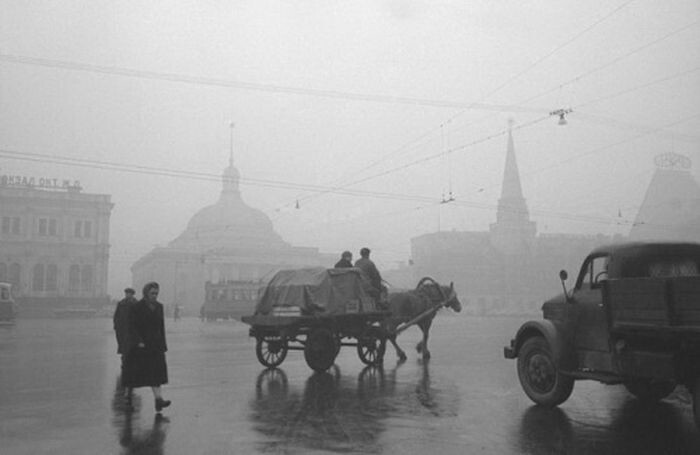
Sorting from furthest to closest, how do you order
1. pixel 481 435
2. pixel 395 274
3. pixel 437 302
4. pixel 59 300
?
pixel 395 274 < pixel 59 300 < pixel 437 302 < pixel 481 435

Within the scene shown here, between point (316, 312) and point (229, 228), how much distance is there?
328ft

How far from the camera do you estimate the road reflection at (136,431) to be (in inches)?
259

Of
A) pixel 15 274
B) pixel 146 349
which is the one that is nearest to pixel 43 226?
pixel 15 274

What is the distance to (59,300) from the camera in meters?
71.2

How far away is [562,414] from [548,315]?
1.44 meters

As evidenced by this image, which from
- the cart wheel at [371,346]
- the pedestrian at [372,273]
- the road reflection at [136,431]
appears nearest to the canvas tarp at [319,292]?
the pedestrian at [372,273]

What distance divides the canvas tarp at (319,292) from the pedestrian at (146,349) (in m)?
4.06

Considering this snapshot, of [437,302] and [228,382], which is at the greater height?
[437,302]

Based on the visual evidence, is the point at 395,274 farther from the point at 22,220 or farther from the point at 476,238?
the point at 22,220

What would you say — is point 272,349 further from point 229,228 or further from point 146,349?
point 229,228

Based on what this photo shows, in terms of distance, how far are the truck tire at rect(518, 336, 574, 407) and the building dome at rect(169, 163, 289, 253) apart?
303ft

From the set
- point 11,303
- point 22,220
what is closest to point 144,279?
point 22,220

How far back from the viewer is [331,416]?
8352mm

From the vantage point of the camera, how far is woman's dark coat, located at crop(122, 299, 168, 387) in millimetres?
8953
